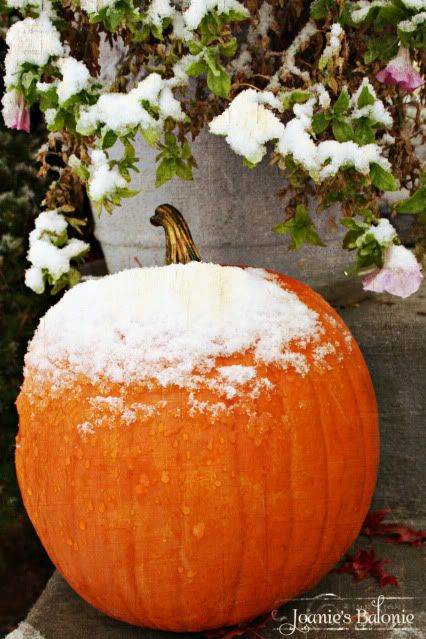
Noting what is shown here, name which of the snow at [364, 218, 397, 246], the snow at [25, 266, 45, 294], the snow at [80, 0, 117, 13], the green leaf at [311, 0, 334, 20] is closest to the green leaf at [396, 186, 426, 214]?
the snow at [364, 218, 397, 246]

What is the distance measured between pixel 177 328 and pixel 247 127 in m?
0.37

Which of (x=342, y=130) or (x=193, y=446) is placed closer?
(x=193, y=446)

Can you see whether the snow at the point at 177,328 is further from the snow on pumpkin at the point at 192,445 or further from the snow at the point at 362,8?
the snow at the point at 362,8

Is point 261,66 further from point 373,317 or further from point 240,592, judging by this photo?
point 240,592

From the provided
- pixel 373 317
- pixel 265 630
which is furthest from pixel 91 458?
pixel 373 317

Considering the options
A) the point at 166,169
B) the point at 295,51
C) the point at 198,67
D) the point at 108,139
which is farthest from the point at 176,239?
the point at 295,51

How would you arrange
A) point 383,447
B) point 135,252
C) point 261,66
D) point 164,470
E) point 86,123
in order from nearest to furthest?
point 164,470 < point 86,123 < point 261,66 < point 383,447 < point 135,252

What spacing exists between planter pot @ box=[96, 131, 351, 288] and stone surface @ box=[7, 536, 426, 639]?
712 millimetres

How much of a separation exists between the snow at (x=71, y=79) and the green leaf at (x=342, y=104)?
48 cm

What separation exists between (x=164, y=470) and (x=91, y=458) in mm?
137

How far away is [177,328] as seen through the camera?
1382 millimetres

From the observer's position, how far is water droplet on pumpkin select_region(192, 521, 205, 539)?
4.38 feet

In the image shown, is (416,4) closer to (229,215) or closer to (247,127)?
(247,127)

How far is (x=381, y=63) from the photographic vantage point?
1.56 m
